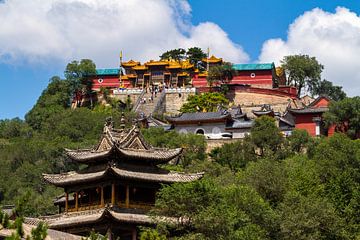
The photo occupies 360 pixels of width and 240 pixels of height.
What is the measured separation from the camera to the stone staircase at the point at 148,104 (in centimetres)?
8212

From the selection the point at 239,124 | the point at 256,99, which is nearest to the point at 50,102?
the point at 256,99

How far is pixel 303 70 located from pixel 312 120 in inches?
742

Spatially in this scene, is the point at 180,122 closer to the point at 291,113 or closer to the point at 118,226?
the point at 291,113

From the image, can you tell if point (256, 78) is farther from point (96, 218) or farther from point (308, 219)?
point (96, 218)

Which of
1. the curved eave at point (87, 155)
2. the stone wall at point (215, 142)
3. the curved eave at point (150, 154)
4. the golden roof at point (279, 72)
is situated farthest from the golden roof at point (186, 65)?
the curved eave at point (87, 155)

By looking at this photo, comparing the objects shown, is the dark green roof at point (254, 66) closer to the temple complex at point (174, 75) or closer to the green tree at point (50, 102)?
the temple complex at point (174, 75)

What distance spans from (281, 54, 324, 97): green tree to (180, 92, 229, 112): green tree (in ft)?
31.8

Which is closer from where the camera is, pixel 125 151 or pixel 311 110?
pixel 125 151

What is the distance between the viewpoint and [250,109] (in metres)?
79.6

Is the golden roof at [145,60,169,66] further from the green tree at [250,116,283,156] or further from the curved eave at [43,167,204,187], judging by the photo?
the curved eave at [43,167,204,187]

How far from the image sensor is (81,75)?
89.1 m

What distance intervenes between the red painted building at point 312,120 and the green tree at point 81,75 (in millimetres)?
27559

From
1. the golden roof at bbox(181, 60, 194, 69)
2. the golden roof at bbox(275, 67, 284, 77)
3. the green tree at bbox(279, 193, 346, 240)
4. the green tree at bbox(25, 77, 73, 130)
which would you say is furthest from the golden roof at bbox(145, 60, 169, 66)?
the green tree at bbox(279, 193, 346, 240)

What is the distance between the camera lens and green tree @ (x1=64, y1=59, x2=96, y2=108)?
289 ft
